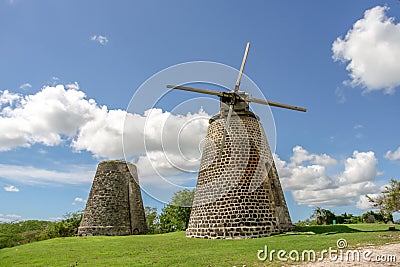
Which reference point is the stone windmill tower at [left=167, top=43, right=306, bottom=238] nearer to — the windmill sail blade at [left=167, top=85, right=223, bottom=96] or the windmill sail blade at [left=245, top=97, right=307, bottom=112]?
the windmill sail blade at [left=167, top=85, right=223, bottom=96]

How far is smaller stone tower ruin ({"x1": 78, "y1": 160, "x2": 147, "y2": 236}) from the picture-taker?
28797 mm

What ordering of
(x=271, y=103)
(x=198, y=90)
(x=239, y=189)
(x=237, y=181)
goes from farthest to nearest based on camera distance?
(x=271, y=103) < (x=198, y=90) < (x=237, y=181) < (x=239, y=189)

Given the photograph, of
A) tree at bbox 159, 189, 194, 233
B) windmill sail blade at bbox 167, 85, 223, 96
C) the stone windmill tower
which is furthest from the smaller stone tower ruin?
windmill sail blade at bbox 167, 85, 223, 96

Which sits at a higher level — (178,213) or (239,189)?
(239,189)

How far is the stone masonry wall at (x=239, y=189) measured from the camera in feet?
61.3

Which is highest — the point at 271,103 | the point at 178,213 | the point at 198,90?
the point at 198,90

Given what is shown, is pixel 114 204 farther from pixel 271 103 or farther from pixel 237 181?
pixel 271 103

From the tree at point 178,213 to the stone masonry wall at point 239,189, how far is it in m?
20.1

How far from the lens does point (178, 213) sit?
4191 cm

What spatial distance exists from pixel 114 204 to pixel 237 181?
14958 mm

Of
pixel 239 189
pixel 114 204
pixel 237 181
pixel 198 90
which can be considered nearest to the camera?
pixel 239 189

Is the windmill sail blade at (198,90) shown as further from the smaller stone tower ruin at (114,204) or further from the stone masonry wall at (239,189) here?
the smaller stone tower ruin at (114,204)

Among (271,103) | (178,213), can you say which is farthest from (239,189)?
(178,213)

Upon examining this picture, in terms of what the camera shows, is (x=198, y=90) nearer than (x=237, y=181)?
No
